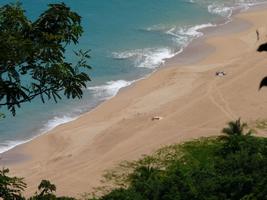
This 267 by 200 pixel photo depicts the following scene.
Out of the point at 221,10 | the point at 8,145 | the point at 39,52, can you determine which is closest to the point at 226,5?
the point at 221,10

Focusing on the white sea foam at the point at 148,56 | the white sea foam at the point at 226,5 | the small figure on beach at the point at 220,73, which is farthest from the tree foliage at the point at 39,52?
the white sea foam at the point at 226,5

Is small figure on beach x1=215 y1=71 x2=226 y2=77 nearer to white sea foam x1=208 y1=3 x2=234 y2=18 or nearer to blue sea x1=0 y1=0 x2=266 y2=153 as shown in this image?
blue sea x1=0 y1=0 x2=266 y2=153

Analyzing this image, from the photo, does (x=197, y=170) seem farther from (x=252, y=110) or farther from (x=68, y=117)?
(x=68, y=117)

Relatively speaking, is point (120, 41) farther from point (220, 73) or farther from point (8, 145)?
point (8, 145)

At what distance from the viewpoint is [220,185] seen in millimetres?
26375

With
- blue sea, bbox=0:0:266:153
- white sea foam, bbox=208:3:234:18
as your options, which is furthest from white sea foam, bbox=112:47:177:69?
white sea foam, bbox=208:3:234:18

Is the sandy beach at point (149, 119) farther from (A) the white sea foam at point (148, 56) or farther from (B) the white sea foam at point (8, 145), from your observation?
(A) the white sea foam at point (148, 56)

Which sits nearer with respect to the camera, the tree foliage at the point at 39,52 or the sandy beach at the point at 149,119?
the tree foliage at the point at 39,52

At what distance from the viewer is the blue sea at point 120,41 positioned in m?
47.1

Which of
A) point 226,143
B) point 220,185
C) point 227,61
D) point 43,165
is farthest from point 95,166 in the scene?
point 227,61

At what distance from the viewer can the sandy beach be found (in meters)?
36.2

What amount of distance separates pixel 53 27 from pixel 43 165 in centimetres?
2754

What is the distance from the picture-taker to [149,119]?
43.3 m

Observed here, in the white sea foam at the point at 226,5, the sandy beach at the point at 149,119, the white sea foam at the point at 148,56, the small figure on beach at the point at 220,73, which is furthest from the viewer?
the white sea foam at the point at 226,5
